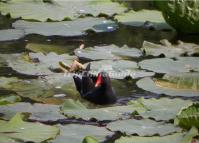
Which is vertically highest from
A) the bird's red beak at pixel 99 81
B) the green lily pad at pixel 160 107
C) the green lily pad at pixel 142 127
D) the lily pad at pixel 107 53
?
the bird's red beak at pixel 99 81

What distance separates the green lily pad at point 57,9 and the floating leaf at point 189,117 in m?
2.11

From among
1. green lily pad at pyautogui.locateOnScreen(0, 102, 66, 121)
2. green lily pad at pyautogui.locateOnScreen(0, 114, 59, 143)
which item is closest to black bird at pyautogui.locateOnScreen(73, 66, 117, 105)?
green lily pad at pyautogui.locateOnScreen(0, 102, 66, 121)

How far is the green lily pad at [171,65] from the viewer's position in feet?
12.0

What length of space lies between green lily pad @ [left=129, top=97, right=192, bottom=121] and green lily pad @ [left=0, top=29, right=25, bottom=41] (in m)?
1.46

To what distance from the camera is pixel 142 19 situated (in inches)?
195

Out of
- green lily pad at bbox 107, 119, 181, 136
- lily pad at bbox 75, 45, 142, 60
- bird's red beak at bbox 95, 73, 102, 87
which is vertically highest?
bird's red beak at bbox 95, 73, 102, 87

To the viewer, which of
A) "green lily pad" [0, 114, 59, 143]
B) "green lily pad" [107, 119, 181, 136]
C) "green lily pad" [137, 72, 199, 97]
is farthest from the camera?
"green lily pad" [137, 72, 199, 97]

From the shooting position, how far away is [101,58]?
3.84m

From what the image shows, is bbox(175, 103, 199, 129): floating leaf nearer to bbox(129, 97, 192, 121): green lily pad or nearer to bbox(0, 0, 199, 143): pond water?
bbox(0, 0, 199, 143): pond water

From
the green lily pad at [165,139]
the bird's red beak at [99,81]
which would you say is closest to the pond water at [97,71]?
the green lily pad at [165,139]

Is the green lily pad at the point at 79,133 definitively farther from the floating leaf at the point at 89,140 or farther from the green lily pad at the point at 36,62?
the green lily pad at the point at 36,62

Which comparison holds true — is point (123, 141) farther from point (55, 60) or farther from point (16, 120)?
point (55, 60)

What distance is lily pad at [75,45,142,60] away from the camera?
12.7 feet

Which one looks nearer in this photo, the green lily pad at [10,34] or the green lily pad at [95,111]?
the green lily pad at [95,111]
